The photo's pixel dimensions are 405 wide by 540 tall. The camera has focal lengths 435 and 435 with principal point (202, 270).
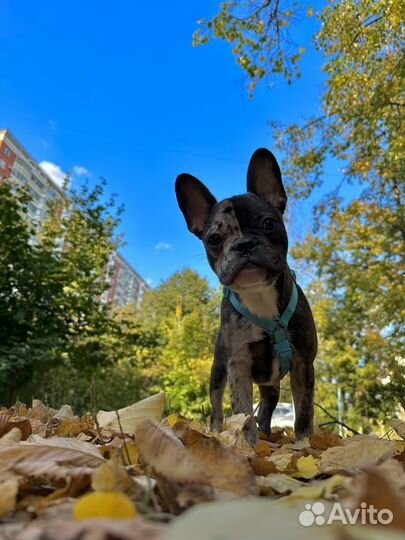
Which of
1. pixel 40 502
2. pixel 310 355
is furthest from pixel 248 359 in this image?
pixel 40 502

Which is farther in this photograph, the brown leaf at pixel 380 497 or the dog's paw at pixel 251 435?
the dog's paw at pixel 251 435

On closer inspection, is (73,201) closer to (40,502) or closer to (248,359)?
(248,359)

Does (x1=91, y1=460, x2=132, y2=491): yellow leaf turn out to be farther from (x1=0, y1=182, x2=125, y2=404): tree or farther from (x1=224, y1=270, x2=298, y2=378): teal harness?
(x1=0, y1=182, x2=125, y2=404): tree

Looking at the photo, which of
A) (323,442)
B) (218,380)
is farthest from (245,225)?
(323,442)

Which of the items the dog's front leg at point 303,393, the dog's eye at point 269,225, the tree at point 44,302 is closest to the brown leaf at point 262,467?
the dog's front leg at point 303,393

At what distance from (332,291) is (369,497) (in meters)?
22.0

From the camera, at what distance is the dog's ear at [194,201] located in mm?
3348

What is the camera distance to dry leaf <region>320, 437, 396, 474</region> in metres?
1.26

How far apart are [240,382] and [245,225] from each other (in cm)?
103

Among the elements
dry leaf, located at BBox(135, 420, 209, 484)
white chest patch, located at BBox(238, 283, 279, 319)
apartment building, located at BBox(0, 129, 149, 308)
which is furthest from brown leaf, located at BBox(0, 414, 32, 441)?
apartment building, located at BBox(0, 129, 149, 308)

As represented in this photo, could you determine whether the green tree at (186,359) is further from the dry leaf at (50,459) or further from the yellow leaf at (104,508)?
the yellow leaf at (104,508)

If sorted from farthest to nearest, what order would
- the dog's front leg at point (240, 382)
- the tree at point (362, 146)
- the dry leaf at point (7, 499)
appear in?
1. the tree at point (362, 146)
2. the dog's front leg at point (240, 382)
3. the dry leaf at point (7, 499)

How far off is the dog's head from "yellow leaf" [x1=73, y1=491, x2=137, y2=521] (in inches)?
82.8

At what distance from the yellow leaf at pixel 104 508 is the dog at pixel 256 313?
78.7 inches
